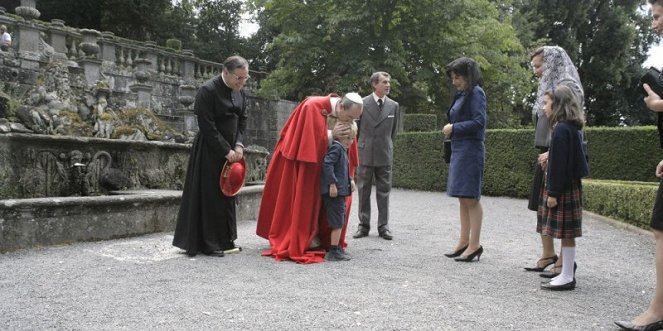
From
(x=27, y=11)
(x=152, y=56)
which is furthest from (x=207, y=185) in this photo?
(x=152, y=56)

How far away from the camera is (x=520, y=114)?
89.2 ft

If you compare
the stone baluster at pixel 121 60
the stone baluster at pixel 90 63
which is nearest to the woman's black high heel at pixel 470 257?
the stone baluster at pixel 90 63

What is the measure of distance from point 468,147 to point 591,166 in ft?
28.2

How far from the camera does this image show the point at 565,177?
3.98 m

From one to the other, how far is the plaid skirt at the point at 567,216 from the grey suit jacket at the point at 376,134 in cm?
287

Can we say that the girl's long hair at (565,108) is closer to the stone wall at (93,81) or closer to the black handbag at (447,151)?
the black handbag at (447,151)

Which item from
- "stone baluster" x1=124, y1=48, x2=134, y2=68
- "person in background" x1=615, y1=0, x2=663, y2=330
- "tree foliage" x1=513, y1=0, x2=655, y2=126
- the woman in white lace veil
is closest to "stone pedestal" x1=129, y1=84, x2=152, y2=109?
"stone baluster" x1=124, y1=48, x2=134, y2=68

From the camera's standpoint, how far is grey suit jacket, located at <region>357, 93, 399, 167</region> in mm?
6773

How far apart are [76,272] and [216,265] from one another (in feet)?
3.69

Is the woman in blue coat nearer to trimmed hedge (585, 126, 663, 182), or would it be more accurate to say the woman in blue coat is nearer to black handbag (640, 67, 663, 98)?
black handbag (640, 67, 663, 98)

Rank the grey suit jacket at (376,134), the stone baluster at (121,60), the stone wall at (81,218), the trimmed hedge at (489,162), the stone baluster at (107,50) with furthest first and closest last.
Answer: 1. the stone baluster at (121,60)
2. the stone baluster at (107,50)
3. the trimmed hedge at (489,162)
4. the grey suit jacket at (376,134)
5. the stone wall at (81,218)

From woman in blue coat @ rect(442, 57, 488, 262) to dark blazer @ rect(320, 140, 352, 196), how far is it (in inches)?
39.7

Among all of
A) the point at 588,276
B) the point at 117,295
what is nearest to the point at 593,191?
the point at 588,276

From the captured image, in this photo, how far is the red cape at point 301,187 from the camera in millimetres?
5031
